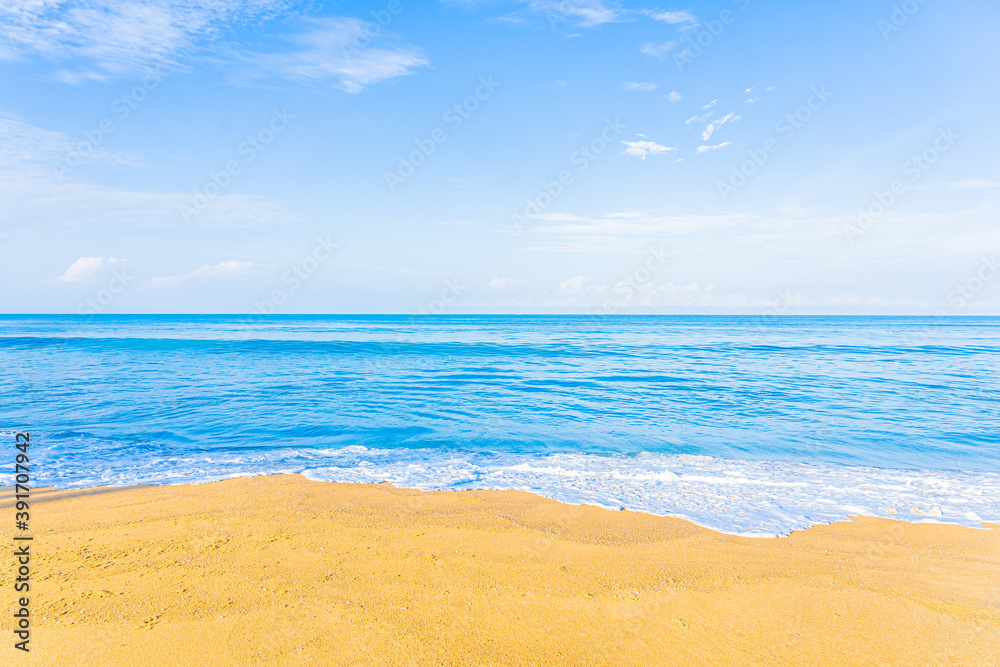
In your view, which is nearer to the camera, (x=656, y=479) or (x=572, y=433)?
(x=656, y=479)

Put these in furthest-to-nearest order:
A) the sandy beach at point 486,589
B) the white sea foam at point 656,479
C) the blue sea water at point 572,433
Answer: the blue sea water at point 572,433
the white sea foam at point 656,479
the sandy beach at point 486,589

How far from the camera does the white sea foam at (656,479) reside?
6477 millimetres

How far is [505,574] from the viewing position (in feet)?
14.5

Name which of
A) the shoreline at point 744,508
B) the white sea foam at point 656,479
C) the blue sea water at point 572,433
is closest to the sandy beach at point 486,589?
the shoreline at point 744,508

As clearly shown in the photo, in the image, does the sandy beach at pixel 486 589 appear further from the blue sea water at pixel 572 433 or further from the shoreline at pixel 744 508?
the blue sea water at pixel 572 433

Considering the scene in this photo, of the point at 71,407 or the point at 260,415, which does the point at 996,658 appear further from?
the point at 71,407


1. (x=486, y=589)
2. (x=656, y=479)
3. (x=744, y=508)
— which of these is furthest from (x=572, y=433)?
(x=486, y=589)

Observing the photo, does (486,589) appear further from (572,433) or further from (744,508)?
(572,433)

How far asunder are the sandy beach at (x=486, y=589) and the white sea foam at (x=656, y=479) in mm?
634

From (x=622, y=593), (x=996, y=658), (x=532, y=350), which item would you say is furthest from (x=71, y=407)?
(x=532, y=350)

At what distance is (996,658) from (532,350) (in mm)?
31394

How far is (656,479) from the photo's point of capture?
7.90 m

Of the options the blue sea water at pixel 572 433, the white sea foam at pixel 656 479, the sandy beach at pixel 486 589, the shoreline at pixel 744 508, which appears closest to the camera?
the sandy beach at pixel 486 589

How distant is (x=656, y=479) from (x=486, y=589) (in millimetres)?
4640
